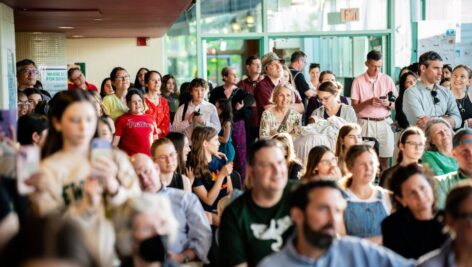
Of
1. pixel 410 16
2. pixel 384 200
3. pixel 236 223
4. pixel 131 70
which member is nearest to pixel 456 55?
pixel 410 16

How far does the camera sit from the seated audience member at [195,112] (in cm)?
1088

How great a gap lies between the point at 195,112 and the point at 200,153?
2582mm

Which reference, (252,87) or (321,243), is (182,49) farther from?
(321,243)

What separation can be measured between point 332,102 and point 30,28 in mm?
5939

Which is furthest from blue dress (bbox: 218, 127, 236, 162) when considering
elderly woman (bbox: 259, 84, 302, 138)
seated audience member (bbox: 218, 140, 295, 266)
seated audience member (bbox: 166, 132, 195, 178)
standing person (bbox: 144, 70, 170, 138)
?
seated audience member (bbox: 218, 140, 295, 266)

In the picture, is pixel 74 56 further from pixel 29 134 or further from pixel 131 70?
pixel 29 134

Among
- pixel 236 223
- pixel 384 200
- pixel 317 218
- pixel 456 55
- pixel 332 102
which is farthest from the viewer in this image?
pixel 456 55

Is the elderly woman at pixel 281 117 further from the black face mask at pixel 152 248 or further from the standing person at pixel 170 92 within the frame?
the black face mask at pixel 152 248

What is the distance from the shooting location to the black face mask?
4.14m

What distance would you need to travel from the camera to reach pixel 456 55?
1684 centimetres

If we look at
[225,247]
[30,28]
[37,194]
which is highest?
[30,28]

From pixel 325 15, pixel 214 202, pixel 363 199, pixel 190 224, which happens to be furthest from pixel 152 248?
pixel 325 15

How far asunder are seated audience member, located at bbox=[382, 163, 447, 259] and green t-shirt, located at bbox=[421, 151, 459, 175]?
222 centimetres

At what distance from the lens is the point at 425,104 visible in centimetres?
994
